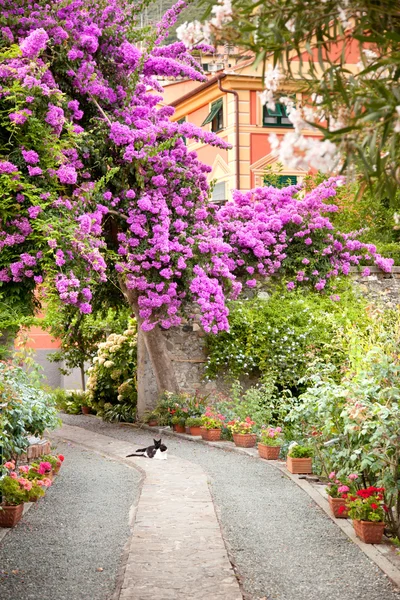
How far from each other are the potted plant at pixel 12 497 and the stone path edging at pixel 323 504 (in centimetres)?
277

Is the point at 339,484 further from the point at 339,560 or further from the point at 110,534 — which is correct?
the point at 110,534

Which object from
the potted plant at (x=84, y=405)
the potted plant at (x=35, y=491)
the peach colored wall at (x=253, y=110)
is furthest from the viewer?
the peach colored wall at (x=253, y=110)

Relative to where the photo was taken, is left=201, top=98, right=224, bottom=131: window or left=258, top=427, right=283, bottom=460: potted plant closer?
left=258, top=427, right=283, bottom=460: potted plant

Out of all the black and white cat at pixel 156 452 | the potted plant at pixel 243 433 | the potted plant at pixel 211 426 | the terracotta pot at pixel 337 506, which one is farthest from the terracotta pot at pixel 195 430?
→ the terracotta pot at pixel 337 506

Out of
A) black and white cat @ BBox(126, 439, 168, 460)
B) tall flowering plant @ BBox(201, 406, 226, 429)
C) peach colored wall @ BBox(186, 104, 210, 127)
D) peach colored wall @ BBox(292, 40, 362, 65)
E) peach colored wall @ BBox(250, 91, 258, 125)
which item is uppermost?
peach colored wall @ BBox(186, 104, 210, 127)

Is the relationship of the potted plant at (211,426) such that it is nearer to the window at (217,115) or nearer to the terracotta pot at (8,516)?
the terracotta pot at (8,516)

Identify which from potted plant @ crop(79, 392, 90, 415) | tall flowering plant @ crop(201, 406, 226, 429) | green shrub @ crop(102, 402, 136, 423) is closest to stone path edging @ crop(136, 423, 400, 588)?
tall flowering plant @ crop(201, 406, 226, 429)

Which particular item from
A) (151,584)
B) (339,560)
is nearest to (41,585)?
(151,584)

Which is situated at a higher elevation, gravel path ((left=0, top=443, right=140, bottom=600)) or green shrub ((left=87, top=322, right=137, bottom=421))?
green shrub ((left=87, top=322, right=137, bottom=421))

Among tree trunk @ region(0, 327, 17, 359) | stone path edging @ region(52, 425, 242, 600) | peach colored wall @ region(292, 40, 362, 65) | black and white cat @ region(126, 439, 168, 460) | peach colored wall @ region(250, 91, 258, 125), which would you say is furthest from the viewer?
peach colored wall @ region(250, 91, 258, 125)

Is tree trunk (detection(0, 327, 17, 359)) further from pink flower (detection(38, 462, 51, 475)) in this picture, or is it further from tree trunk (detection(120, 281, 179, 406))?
tree trunk (detection(120, 281, 179, 406))

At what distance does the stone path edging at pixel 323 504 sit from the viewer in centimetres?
564

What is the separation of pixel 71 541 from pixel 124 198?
820 centimetres

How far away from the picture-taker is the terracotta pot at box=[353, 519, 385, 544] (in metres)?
6.30
